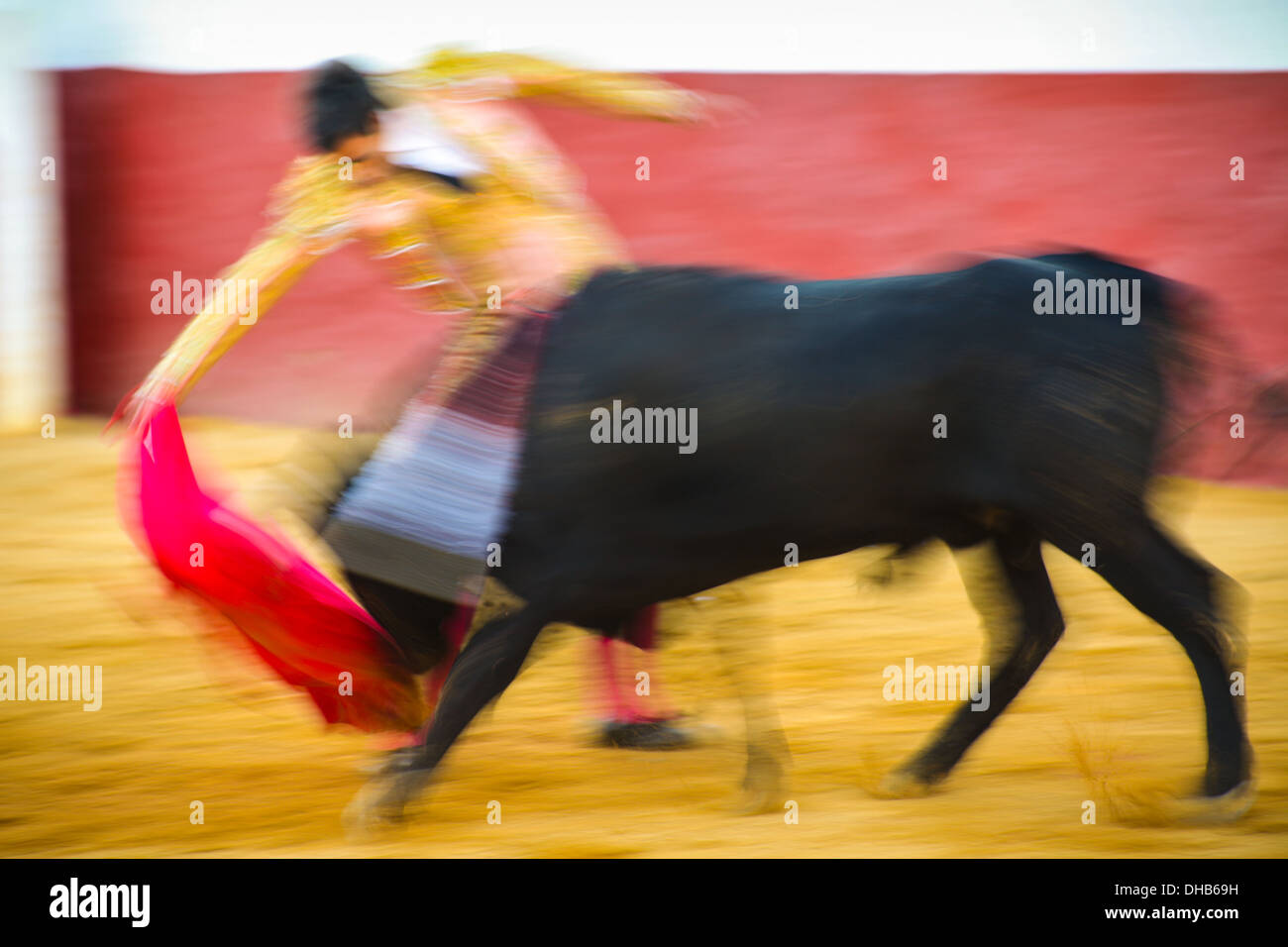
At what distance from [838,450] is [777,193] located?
627 centimetres

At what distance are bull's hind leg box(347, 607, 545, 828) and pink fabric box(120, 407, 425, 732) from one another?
0.33 meters

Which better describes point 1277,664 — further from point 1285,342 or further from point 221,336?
point 1285,342

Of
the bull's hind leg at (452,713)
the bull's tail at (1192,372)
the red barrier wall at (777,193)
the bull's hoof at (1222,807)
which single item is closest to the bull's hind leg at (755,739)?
the bull's hind leg at (452,713)

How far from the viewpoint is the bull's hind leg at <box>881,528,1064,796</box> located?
11.8 ft

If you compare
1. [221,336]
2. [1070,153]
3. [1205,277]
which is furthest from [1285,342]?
[221,336]

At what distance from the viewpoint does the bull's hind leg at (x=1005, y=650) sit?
11.8 feet

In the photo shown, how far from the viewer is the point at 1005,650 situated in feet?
11.9

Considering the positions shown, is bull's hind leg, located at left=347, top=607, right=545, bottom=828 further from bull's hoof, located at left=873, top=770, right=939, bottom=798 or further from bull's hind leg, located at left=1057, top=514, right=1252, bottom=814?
bull's hind leg, located at left=1057, top=514, right=1252, bottom=814

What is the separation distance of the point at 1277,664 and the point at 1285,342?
3992 millimetres

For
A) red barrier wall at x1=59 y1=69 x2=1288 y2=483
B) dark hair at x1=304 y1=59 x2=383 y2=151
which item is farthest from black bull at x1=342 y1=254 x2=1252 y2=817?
red barrier wall at x1=59 y1=69 x2=1288 y2=483

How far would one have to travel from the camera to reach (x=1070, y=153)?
870cm

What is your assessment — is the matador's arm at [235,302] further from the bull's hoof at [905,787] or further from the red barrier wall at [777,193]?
the red barrier wall at [777,193]

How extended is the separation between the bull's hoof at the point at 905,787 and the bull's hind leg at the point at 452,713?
982 mm

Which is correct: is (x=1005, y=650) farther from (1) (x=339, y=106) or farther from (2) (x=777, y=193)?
(2) (x=777, y=193)
